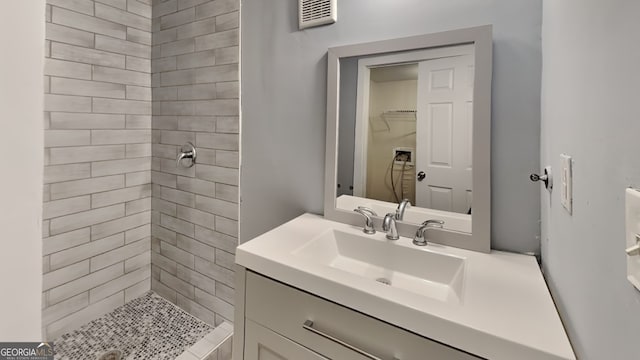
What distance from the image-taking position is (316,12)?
129 centimetres

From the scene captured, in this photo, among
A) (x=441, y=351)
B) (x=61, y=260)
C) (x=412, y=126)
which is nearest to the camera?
(x=441, y=351)

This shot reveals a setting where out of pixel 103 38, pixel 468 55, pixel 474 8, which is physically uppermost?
pixel 103 38

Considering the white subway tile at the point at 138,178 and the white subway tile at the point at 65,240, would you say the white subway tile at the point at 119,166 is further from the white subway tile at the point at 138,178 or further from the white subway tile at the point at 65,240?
the white subway tile at the point at 65,240

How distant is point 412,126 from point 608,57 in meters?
0.68

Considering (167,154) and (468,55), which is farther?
(167,154)

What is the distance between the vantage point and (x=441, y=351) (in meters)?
0.63

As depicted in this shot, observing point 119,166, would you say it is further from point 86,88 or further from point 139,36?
point 139,36

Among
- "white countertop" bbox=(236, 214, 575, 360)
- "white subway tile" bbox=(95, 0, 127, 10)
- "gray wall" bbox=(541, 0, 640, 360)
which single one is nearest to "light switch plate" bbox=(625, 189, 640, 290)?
"gray wall" bbox=(541, 0, 640, 360)

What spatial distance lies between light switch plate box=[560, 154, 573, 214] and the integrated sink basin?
1.13 feet

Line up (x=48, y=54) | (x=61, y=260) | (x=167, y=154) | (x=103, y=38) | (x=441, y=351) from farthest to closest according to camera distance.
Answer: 1. (x=167, y=154)
2. (x=103, y=38)
3. (x=61, y=260)
4. (x=48, y=54)
5. (x=441, y=351)

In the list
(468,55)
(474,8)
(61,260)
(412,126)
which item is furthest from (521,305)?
(61,260)

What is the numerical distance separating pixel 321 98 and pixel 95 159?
145 cm

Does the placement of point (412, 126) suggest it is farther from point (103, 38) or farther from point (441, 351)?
point (103, 38)

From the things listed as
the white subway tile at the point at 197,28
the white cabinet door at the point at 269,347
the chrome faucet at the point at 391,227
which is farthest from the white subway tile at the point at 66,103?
the chrome faucet at the point at 391,227
